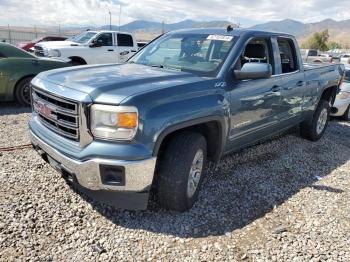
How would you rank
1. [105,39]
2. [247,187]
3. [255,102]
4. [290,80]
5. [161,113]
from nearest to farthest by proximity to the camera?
1. [161,113]
2. [255,102]
3. [247,187]
4. [290,80]
5. [105,39]

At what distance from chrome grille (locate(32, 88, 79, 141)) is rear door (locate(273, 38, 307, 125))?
9.56 feet

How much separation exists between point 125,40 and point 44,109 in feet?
34.7

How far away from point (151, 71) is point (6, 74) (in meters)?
4.59

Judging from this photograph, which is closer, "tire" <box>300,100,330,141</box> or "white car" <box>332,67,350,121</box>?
"tire" <box>300,100,330,141</box>

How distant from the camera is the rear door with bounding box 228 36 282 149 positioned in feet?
12.9

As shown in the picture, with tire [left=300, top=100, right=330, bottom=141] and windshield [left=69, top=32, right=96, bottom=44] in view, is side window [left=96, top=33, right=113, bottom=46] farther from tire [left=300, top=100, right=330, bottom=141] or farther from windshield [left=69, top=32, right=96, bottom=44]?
tire [left=300, top=100, right=330, bottom=141]

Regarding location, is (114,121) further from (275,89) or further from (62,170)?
(275,89)

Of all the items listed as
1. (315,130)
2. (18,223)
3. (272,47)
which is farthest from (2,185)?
(315,130)

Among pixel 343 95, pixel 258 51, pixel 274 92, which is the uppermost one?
pixel 258 51

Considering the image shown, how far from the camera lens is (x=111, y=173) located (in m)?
2.90

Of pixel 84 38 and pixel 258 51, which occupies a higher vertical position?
pixel 258 51

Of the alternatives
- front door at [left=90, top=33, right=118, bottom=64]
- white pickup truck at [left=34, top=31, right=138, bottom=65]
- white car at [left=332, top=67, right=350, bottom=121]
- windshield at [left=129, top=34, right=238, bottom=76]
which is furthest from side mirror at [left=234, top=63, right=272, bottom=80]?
front door at [left=90, top=33, right=118, bottom=64]

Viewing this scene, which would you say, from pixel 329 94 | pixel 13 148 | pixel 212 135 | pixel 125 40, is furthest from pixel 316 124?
pixel 125 40

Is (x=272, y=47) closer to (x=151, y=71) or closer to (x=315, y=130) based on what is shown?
(x=151, y=71)
